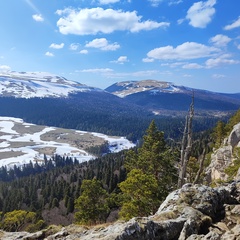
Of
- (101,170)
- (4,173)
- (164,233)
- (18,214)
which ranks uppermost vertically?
(164,233)

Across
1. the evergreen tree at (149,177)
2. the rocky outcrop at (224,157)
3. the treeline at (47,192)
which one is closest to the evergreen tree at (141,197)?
the evergreen tree at (149,177)

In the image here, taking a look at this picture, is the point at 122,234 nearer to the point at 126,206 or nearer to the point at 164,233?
the point at 164,233

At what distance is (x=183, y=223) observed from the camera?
13.5m

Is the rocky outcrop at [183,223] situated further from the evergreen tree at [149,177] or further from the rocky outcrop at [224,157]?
the rocky outcrop at [224,157]

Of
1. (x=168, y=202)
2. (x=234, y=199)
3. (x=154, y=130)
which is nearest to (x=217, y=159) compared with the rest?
(x=154, y=130)

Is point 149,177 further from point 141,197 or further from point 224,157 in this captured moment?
point 224,157

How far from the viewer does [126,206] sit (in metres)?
29.8

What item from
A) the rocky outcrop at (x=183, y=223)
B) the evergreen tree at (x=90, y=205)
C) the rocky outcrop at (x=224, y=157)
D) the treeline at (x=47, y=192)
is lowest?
the treeline at (x=47, y=192)

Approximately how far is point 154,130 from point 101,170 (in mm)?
95416

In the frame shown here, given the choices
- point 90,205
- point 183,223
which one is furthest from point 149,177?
point 90,205

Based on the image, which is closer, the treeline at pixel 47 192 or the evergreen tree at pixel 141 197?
the evergreen tree at pixel 141 197

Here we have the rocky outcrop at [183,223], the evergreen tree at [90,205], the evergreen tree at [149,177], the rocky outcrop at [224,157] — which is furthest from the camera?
the rocky outcrop at [224,157]

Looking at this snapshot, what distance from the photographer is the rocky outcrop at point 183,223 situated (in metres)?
11.9

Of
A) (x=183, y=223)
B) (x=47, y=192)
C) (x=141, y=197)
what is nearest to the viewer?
(x=183, y=223)
